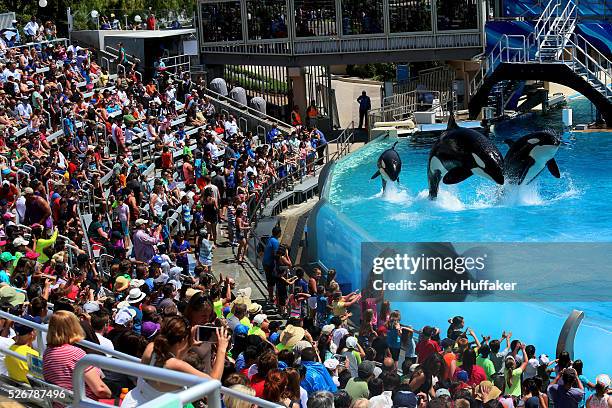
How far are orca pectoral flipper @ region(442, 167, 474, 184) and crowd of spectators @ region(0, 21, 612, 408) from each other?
3.73m

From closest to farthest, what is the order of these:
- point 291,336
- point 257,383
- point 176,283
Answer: point 257,383 < point 291,336 < point 176,283

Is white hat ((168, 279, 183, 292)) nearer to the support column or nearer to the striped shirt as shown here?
the striped shirt

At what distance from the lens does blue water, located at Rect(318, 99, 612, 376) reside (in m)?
14.3

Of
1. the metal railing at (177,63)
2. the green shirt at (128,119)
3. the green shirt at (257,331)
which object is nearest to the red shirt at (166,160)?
the green shirt at (128,119)

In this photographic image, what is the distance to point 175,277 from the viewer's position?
49.9ft

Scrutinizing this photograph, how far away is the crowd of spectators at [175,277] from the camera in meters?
9.25

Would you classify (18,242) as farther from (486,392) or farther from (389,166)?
(389,166)

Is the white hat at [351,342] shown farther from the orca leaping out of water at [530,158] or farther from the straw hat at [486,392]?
the orca leaping out of water at [530,158]

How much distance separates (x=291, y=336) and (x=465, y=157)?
1168 centimetres

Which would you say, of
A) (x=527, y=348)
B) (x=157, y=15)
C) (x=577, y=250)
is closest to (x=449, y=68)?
(x=157, y=15)

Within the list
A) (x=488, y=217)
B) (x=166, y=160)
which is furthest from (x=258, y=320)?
(x=488, y=217)

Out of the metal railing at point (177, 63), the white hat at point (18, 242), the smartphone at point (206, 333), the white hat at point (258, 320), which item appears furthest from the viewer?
the metal railing at point (177, 63)

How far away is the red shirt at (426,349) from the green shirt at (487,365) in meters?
0.48

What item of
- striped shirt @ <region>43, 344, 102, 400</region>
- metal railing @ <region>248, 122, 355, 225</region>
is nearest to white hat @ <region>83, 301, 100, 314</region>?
striped shirt @ <region>43, 344, 102, 400</region>
